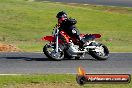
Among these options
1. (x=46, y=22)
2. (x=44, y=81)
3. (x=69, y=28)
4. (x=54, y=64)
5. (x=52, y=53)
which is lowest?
(x=46, y=22)

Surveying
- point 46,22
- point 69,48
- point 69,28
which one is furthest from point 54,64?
point 46,22

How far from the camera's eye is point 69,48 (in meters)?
17.8

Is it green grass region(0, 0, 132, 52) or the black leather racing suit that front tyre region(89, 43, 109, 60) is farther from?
green grass region(0, 0, 132, 52)

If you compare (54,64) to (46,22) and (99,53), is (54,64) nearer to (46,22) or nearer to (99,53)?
(99,53)

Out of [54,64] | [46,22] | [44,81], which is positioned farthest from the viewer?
[46,22]

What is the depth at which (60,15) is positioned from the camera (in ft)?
58.4

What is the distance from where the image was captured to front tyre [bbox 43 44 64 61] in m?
17.5

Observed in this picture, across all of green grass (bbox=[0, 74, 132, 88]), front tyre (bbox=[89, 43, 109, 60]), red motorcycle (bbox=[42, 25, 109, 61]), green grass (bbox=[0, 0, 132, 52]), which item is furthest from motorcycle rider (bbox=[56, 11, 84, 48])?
green grass (bbox=[0, 0, 132, 52])

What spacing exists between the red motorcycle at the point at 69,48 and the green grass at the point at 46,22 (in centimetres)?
804

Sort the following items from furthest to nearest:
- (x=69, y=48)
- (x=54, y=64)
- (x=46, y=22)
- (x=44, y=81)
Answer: (x=46, y=22) → (x=69, y=48) → (x=54, y=64) → (x=44, y=81)

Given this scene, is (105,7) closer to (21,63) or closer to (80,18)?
(80,18)

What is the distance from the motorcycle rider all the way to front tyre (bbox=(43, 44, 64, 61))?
694mm

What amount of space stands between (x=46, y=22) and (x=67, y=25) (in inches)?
665

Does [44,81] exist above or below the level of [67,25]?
below
